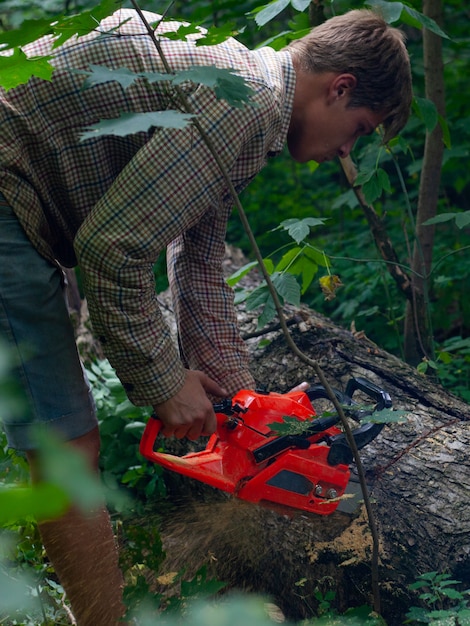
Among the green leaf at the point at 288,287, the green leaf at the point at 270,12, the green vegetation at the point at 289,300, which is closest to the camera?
the green vegetation at the point at 289,300

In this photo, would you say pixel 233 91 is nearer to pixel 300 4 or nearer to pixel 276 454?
pixel 276 454

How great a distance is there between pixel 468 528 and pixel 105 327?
1337 millimetres

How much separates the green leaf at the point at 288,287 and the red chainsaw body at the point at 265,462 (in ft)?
2.02

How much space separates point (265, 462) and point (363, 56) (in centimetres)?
136

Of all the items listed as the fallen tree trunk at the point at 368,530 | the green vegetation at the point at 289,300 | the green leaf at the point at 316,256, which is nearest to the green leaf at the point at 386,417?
the green vegetation at the point at 289,300

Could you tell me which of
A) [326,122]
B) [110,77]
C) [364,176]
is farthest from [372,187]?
[110,77]

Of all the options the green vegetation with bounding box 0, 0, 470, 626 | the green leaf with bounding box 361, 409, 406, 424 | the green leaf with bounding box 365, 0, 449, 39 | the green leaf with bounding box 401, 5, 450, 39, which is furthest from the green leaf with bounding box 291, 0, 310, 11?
the green leaf with bounding box 361, 409, 406, 424

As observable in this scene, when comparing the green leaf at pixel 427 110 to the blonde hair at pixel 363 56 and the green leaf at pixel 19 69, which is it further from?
the green leaf at pixel 19 69

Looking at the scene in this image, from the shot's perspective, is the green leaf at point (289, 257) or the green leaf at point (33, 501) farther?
the green leaf at point (289, 257)

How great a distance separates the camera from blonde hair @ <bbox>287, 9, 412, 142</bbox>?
2.19 m

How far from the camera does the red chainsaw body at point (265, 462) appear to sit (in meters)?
2.24

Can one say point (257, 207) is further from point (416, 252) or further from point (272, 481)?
point (272, 481)

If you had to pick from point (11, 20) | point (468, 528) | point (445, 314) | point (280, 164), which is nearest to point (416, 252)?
point (445, 314)

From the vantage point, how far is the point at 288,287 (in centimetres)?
290
